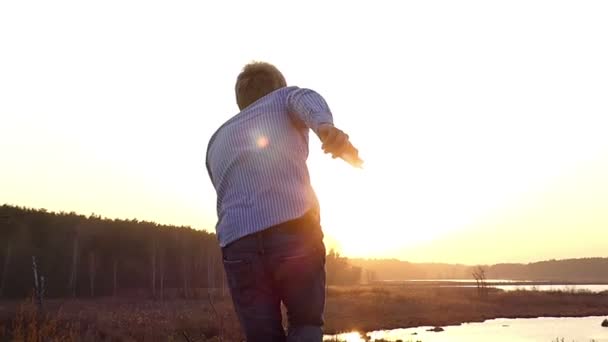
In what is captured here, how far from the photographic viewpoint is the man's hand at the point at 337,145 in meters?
2.18

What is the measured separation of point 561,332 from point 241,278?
109ft

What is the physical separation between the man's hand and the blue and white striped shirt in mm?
68

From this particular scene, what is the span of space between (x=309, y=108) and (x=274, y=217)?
0.44 m

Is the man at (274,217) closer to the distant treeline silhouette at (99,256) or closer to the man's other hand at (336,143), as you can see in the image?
the man's other hand at (336,143)

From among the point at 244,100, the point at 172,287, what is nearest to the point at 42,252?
the point at 172,287

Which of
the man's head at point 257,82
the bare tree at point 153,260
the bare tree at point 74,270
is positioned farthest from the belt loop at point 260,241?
the bare tree at point 153,260

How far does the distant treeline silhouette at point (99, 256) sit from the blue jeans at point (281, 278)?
45.0 metres

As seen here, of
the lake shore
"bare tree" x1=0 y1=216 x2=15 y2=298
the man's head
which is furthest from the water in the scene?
"bare tree" x1=0 y1=216 x2=15 y2=298

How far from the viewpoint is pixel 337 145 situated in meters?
2.18

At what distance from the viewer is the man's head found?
2.86m

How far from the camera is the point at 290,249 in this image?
236cm

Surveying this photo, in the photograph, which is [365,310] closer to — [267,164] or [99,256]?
[99,256]

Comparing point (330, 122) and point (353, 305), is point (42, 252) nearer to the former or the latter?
point (353, 305)

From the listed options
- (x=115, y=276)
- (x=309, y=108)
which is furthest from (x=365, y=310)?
(x=309, y=108)
